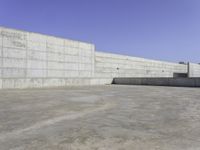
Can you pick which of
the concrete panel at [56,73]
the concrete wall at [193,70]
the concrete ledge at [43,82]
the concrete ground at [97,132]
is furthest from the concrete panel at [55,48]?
the concrete wall at [193,70]

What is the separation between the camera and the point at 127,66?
106ft

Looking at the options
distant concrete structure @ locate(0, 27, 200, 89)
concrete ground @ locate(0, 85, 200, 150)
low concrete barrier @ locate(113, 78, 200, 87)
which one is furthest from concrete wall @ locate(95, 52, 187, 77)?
concrete ground @ locate(0, 85, 200, 150)

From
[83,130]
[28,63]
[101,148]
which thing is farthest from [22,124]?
[28,63]

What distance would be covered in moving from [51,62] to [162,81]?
46.8ft

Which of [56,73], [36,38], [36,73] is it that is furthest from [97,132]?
[56,73]

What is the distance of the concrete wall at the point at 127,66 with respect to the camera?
92.0ft

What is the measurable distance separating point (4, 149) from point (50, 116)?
8.68 ft

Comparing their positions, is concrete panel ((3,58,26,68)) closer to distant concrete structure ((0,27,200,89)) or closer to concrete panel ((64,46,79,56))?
distant concrete structure ((0,27,200,89))

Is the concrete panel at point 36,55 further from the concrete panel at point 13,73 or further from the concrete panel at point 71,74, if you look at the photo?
the concrete panel at point 71,74

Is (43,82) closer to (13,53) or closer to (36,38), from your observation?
(13,53)

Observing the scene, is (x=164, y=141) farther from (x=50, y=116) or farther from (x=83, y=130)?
(x=50, y=116)

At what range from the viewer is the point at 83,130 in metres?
4.62

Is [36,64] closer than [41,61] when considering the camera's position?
Yes

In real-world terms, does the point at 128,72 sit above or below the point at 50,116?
above
